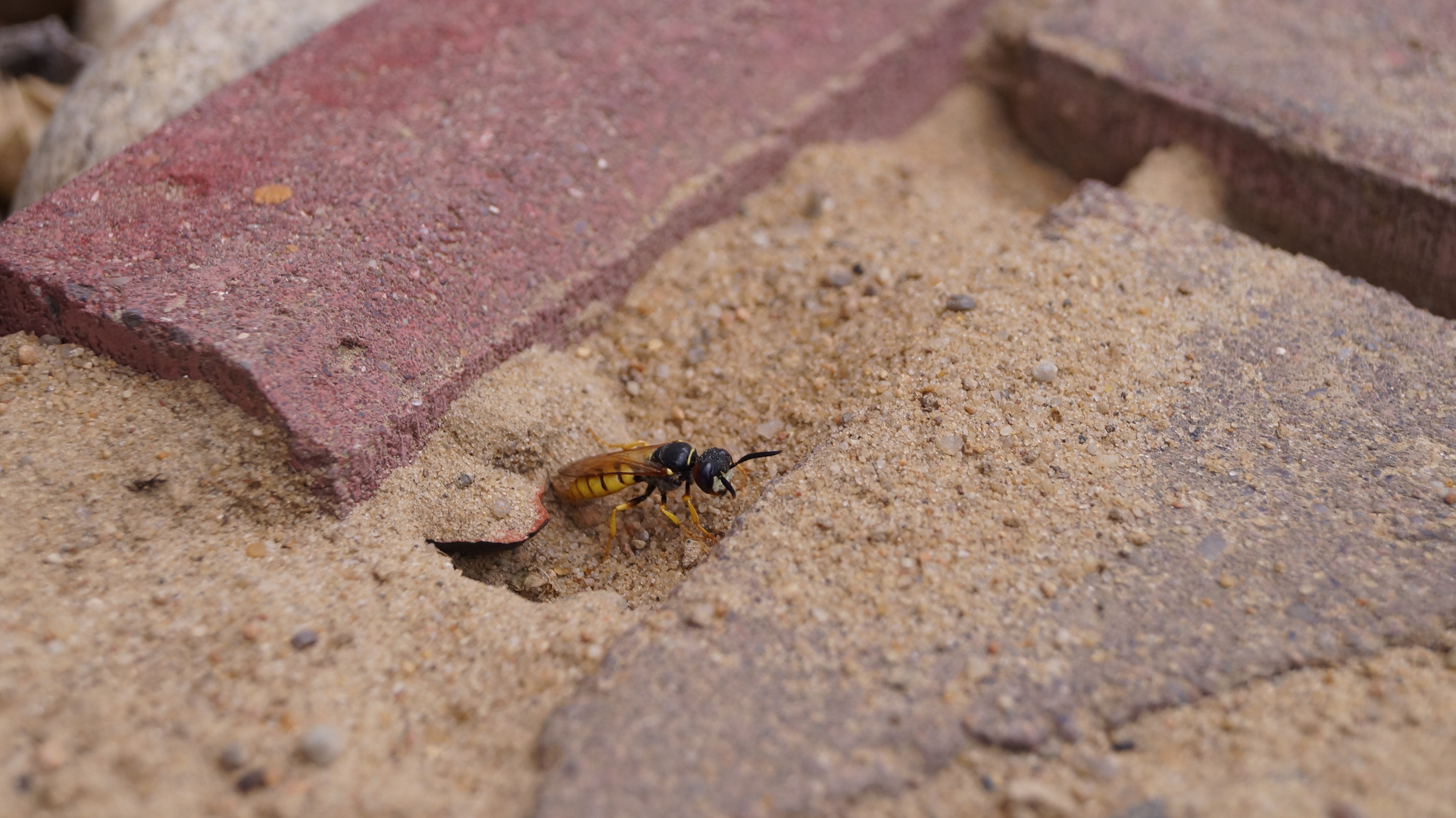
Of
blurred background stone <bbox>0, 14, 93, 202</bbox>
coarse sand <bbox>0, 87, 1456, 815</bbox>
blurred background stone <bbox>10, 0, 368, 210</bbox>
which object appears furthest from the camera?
blurred background stone <bbox>0, 14, 93, 202</bbox>

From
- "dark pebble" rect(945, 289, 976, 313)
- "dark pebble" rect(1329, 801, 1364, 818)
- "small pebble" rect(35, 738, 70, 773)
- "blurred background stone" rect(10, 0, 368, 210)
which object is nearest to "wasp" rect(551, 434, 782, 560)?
"dark pebble" rect(945, 289, 976, 313)

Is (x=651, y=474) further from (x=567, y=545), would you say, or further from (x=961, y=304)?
(x=961, y=304)

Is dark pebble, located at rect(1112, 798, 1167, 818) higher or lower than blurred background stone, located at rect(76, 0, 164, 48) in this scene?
lower

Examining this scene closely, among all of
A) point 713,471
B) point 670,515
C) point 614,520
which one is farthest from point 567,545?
point 713,471

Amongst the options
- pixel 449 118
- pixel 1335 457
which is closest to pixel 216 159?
pixel 449 118

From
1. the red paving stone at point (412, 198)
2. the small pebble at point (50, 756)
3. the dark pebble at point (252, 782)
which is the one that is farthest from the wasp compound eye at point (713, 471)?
the small pebble at point (50, 756)

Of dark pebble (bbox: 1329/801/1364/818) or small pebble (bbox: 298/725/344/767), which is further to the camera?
small pebble (bbox: 298/725/344/767)

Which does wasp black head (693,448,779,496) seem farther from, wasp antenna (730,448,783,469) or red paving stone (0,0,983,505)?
red paving stone (0,0,983,505)
